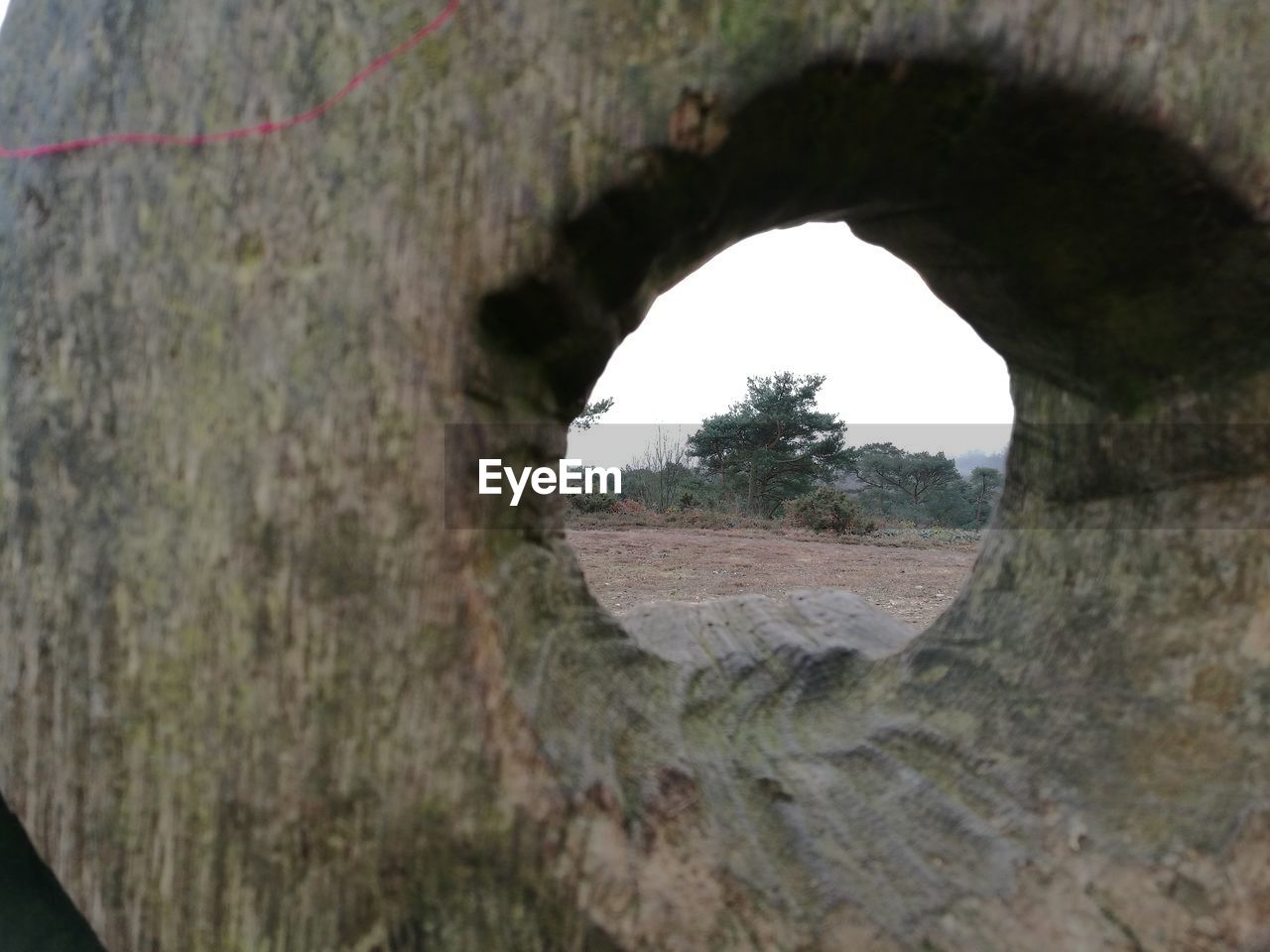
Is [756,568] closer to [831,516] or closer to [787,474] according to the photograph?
[831,516]

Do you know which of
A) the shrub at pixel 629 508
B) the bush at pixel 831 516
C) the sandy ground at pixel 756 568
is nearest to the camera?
the sandy ground at pixel 756 568

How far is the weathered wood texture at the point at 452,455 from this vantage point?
0.80 m

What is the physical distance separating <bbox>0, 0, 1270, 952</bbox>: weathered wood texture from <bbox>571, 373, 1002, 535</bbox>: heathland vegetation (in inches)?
520

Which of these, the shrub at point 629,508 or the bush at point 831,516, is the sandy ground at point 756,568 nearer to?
the bush at point 831,516

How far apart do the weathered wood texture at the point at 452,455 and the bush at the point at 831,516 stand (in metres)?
12.0

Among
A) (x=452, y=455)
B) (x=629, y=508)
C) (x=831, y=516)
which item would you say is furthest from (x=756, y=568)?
(x=452, y=455)

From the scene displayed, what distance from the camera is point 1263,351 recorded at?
3.35 ft

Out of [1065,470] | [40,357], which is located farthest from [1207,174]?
[40,357]

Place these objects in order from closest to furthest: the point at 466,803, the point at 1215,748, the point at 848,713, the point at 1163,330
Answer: the point at 466,803 < the point at 1215,748 < the point at 1163,330 < the point at 848,713

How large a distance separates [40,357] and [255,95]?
360 millimetres

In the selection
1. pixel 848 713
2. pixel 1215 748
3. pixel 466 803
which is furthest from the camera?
pixel 848 713

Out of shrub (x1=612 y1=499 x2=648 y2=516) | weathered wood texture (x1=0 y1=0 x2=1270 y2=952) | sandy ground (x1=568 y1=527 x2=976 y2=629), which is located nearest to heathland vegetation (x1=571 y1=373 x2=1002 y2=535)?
shrub (x1=612 y1=499 x2=648 y2=516)

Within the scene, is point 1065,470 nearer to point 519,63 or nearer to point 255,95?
point 519,63

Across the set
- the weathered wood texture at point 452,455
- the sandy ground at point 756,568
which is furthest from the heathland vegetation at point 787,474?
the weathered wood texture at point 452,455
